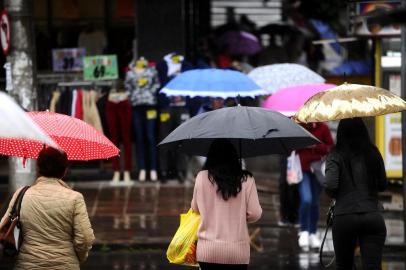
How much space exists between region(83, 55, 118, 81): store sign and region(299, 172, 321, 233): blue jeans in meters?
5.51

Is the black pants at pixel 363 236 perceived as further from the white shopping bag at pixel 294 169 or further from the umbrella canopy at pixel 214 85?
the white shopping bag at pixel 294 169

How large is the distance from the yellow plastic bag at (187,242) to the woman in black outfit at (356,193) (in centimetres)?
125

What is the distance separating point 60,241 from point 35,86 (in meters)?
5.61

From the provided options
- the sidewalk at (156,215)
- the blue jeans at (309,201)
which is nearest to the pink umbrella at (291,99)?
the blue jeans at (309,201)

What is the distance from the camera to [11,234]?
21.9 feet

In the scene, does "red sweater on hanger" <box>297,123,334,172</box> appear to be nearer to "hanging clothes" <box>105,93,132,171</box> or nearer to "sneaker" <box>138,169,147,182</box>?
"hanging clothes" <box>105,93,132,171</box>

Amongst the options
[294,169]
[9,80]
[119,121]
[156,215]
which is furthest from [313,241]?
[119,121]

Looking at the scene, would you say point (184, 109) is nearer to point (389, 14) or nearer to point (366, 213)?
point (366, 213)

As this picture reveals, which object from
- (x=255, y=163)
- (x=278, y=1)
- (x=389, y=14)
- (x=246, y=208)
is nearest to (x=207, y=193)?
(x=246, y=208)

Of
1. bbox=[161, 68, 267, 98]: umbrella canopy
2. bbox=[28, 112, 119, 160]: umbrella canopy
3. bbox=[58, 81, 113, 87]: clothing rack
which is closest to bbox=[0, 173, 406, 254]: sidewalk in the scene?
bbox=[58, 81, 113, 87]: clothing rack

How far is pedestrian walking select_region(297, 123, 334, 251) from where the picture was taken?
1205 cm

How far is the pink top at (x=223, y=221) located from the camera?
23.6ft

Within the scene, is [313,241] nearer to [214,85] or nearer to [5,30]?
[214,85]

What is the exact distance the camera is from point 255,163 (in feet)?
61.6
